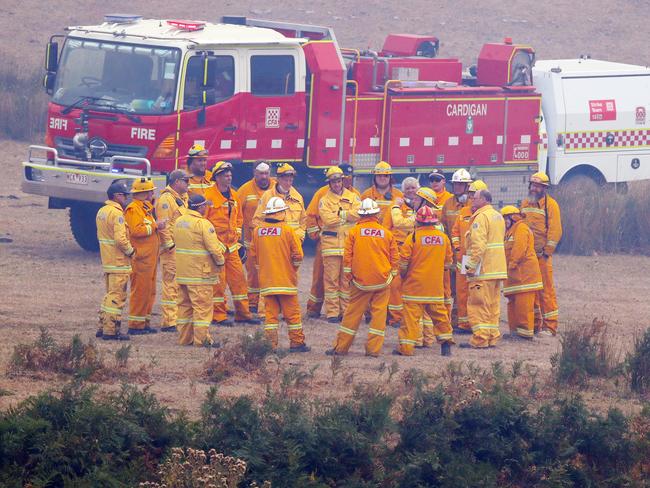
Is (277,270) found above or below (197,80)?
below

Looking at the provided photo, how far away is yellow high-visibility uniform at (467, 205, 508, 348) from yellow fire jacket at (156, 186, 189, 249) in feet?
10.1

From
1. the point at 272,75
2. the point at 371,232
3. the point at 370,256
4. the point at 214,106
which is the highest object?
the point at 272,75

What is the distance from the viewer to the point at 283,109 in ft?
51.6

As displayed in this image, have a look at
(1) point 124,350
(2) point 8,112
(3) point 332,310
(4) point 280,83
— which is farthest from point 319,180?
(2) point 8,112

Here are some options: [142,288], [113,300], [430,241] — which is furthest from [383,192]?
[113,300]

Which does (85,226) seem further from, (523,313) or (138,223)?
(523,313)

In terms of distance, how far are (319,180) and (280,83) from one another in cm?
154

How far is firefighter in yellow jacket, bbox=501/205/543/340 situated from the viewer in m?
12.7

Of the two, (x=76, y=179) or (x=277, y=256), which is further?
(x=76, y=179)

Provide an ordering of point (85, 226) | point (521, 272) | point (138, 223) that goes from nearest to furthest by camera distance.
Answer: point (138, 223) → point (521, 272) → point (85, 226)

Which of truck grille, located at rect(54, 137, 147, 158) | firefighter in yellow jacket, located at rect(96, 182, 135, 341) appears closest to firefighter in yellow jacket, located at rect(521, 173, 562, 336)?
firefighter in yellow jacket, located at rect(96, 182, 135, 341)

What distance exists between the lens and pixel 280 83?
1574cm

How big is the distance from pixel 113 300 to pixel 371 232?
8.76ft

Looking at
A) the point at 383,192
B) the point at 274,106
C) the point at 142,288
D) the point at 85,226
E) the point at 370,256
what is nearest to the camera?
the point at 370,256
